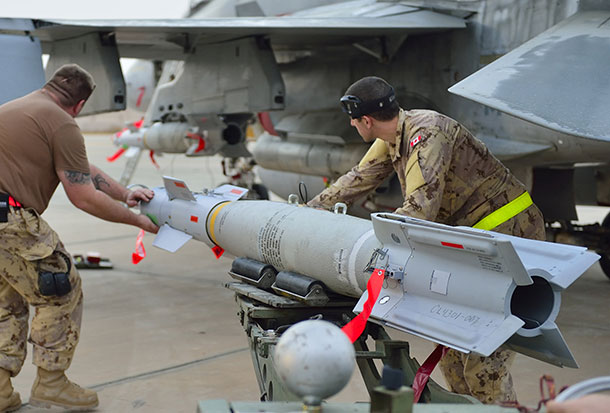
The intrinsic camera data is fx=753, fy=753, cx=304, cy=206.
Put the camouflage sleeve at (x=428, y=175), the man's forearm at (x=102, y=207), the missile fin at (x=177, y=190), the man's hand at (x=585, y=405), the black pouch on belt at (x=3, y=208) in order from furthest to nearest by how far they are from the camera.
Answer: the missile fin at (x=177, y=190), the man's forearm at (x=102, y=207), the black pouch on belt at (x=3, y=208), the camouflage sleeve at (x=428, y=175), the man's hand at (x=585, y=405)

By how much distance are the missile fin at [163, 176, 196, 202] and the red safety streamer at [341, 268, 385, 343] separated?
74.8 inches

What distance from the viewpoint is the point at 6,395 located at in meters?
4.15

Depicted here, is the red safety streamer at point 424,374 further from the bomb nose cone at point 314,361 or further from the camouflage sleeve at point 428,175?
the bomb nose cone at point 314,361

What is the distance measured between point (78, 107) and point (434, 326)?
8.10 ft

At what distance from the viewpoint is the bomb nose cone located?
1.96 meters

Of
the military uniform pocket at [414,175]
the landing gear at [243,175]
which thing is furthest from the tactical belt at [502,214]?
the landing gear at [243,175]

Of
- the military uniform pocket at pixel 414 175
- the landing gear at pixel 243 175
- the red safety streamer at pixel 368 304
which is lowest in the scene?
the landing gear at pixel 243 175

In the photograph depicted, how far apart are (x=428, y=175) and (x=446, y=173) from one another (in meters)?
0.15

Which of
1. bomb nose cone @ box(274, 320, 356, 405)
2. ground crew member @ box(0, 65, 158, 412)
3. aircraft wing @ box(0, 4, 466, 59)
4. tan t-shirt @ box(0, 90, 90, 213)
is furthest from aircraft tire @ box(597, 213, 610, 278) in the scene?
bomb nose cone @ box(274, 320, 356, 405)

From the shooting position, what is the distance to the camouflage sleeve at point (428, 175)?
3.40 meters

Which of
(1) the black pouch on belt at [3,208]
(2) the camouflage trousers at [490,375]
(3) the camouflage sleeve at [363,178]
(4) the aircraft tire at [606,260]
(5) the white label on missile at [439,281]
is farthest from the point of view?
(4) the aircraft tire at [606,260]

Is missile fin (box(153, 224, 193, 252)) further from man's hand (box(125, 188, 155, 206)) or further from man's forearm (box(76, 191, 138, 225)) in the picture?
man's forearm (box(76, 191, 138, 225))

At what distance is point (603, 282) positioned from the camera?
299 inches

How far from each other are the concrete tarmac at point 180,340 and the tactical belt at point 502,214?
4.03ft
